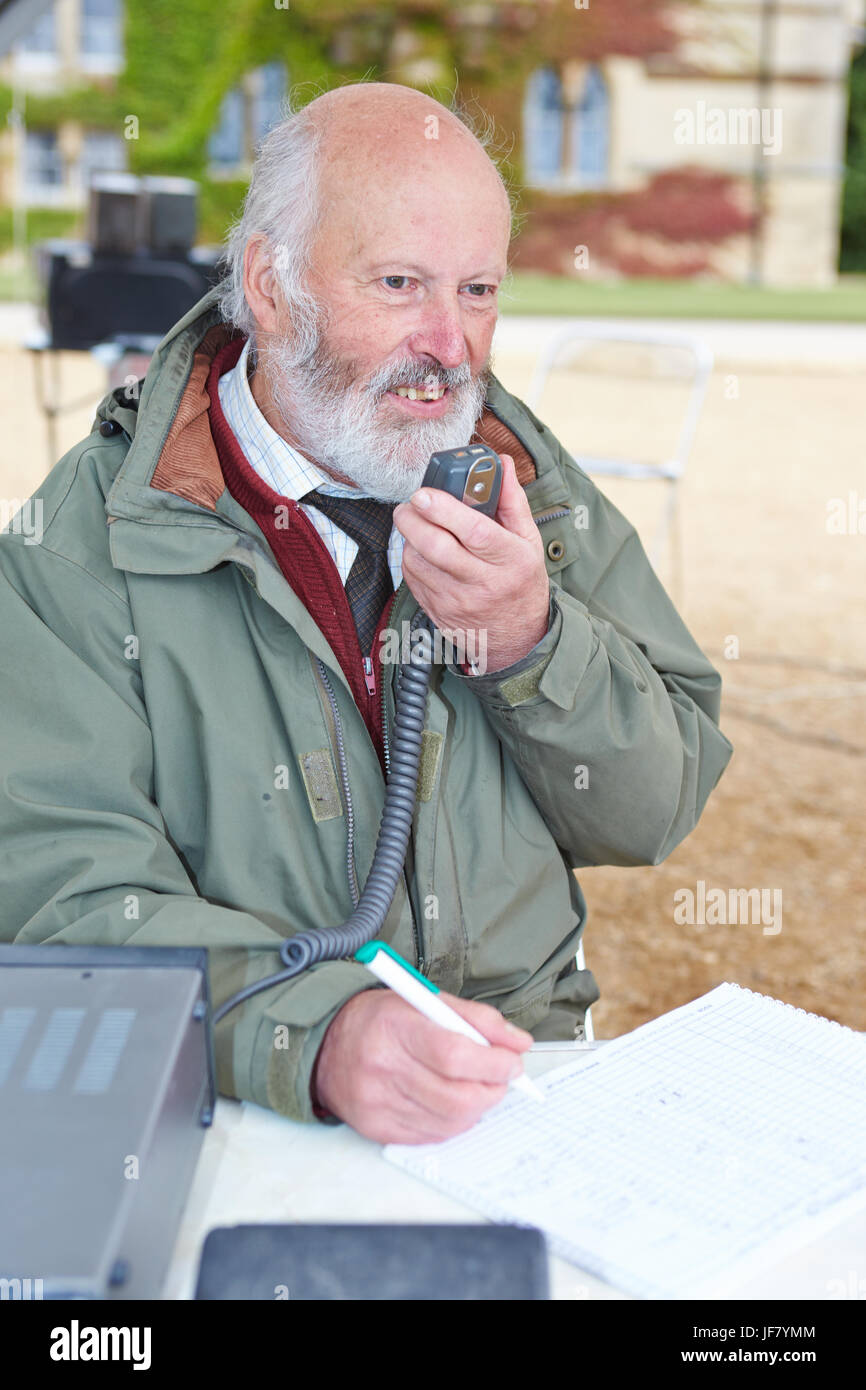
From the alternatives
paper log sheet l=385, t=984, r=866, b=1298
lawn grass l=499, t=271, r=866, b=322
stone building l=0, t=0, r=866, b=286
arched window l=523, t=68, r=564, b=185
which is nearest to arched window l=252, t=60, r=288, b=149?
stone building l=0, t=0, r=866, b=286

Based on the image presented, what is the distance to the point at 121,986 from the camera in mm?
1244

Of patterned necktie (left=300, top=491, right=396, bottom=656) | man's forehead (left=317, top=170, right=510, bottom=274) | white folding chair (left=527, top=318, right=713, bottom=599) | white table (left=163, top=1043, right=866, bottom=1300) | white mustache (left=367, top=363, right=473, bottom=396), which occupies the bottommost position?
white folding chair (left=527, top=318, right=713, bottom=599)

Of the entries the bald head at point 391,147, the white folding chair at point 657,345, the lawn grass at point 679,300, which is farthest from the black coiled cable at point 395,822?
the lawn grass at point 679,300

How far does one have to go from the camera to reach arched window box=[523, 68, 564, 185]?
30172 millimetres

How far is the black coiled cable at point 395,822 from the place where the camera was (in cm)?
155

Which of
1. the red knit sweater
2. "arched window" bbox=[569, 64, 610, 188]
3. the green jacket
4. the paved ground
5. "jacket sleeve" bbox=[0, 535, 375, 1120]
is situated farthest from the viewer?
"arched window" bbox=[569, 64, 610, 188]

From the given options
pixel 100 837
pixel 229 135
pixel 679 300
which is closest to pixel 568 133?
pixel 229 135

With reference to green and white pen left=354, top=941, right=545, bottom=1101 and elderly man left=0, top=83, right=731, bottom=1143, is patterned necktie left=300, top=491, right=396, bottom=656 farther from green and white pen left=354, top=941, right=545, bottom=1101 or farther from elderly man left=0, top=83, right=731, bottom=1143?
green and white pen left=354, top=941, right=545, bottom=1101

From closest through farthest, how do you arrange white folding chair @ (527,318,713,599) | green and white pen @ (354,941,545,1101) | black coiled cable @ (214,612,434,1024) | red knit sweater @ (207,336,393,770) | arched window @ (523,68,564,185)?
green and white pen @ (354,941,545,1101) < black coiled cable @ (214,612,434,1024) < red knit sweater @ (207,336,393,770) < white folding chair @ (527,318,713,599) < arched window @ (523,68,564,185)

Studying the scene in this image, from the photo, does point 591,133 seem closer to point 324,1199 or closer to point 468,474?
point 468,474

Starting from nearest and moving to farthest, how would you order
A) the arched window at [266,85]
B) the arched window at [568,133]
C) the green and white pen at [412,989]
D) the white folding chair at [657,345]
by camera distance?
the green and white pen at [412,989], the white folding chair at [657,345], the arched window at [266,85], the arched window at [568,133]

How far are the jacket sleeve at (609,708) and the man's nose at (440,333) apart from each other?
30cm

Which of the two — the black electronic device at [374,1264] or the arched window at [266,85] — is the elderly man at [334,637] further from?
the arched window at [266,85]
